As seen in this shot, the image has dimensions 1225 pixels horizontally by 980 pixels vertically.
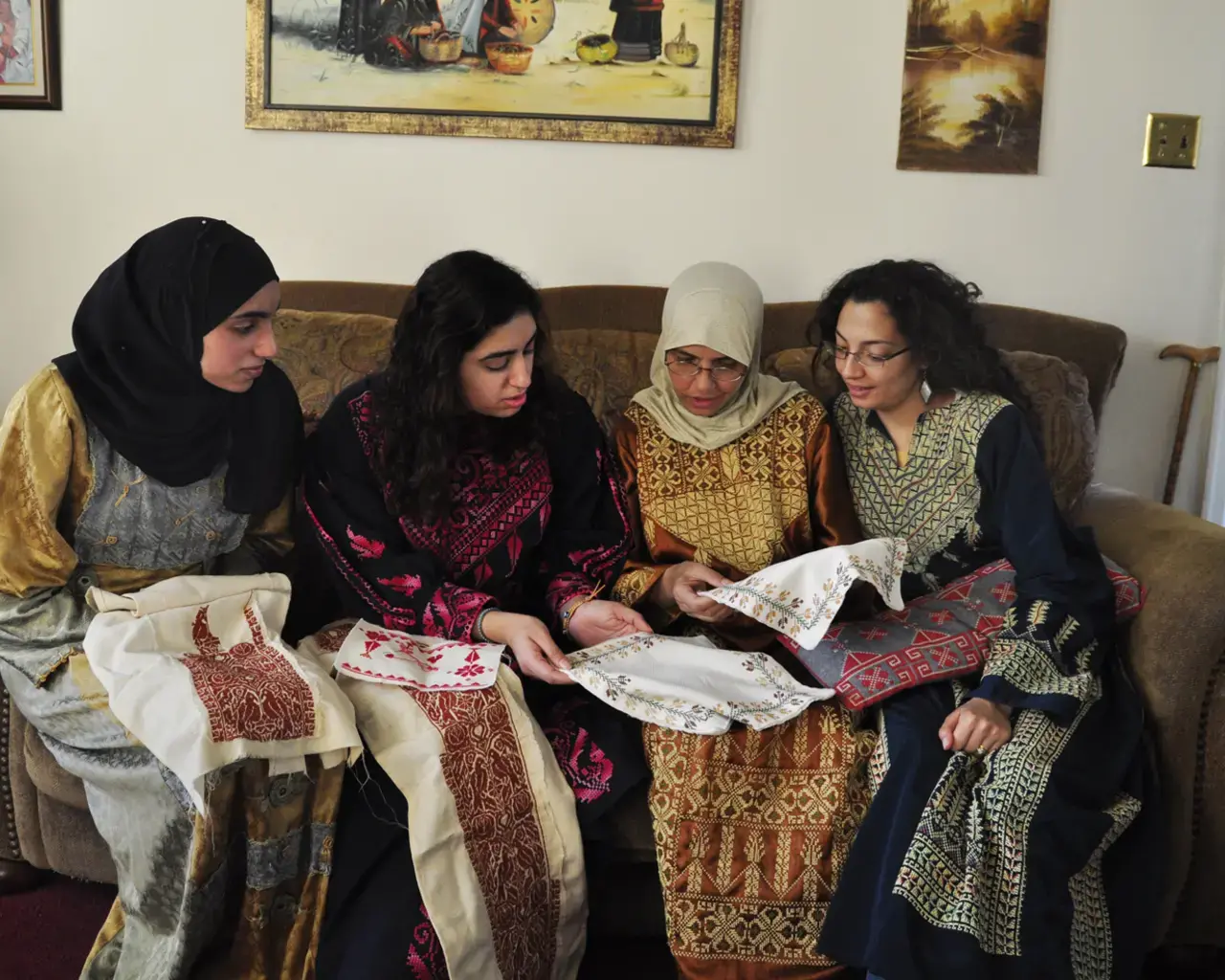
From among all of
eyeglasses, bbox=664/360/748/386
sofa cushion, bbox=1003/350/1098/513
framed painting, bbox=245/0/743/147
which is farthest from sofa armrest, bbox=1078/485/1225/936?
framed painting, bbox=245/0/743/147

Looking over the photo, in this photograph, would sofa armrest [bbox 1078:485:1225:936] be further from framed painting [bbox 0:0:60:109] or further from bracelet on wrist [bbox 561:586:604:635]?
framed painting [bbox 0:0:60:109]

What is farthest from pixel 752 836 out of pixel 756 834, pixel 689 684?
pixel 689 684

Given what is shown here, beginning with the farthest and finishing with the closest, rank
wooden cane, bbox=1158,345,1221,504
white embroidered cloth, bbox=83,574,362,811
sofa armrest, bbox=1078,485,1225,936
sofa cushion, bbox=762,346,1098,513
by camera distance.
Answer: wooden cane, bbox=1158,345,1221,504, sofa cushion, bbox=762,346,1098,513, sofa armrest, bbox=1078,485,1225,936, white embroidered cloth, bbox=83,574,362,811

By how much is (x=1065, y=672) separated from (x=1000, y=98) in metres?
1.47

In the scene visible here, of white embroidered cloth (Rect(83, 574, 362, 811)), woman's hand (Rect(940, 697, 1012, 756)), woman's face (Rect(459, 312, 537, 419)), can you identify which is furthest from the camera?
woman's face (Rect(459, 312, 537, 419))

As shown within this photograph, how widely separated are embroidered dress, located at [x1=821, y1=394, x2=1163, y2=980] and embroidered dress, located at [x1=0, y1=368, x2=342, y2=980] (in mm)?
758

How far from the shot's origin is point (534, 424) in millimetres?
1877

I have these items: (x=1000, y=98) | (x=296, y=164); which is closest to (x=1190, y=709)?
(x=1000, y=98)

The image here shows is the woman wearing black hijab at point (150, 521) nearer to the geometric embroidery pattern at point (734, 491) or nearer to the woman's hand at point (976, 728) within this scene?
the geometric embroidery pattern at point (734, 491)

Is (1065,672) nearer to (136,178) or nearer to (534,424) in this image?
(534,424)

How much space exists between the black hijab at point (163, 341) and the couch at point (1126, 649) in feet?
1.46

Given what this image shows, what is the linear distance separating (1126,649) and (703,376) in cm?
83

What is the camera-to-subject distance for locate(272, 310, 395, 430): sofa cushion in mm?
2141

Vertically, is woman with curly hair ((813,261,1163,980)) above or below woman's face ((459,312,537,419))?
below
